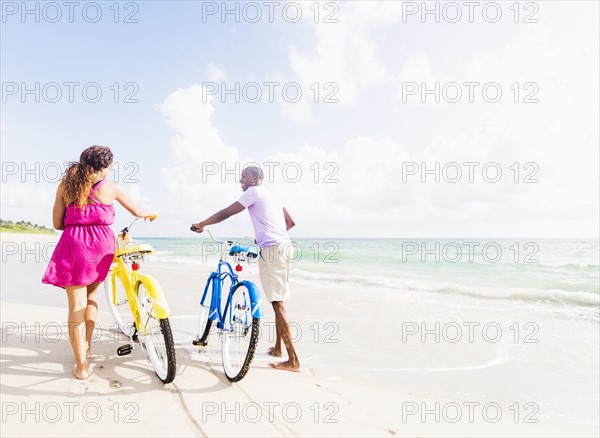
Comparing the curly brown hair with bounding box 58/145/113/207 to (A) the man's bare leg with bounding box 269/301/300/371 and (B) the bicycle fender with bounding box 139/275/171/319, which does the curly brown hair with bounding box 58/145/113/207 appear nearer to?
(B) the bicycle fender with bounding box 139/275/171/319

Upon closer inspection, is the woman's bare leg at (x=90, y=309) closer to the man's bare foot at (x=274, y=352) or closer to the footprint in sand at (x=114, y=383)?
the footprint in sand at (x=114, y=383)

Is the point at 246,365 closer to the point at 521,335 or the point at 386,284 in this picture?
the point at 521,335

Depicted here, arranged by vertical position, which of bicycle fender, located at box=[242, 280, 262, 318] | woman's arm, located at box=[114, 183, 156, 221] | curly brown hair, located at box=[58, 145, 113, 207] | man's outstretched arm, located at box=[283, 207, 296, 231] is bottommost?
bicycle fender, located at box=[242, 280, 262, 318]

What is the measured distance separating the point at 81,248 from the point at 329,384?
2.90 meters

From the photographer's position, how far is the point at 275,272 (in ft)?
13.7

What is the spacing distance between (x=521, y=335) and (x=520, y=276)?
37.7 feet

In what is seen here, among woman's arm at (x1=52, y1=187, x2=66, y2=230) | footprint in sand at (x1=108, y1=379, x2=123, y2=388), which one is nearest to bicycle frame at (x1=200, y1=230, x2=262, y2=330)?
footprint in sand at (x1=108, y1=379, x2=123, y2=388)

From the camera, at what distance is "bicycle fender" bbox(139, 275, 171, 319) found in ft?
10.3

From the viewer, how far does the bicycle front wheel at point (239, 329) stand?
3.40 metres

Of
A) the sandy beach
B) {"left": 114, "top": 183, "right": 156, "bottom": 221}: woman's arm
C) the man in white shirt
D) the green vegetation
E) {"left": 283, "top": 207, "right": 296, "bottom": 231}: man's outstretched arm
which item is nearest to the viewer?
the sandy beach

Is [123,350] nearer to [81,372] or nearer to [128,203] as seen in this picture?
[81,372]

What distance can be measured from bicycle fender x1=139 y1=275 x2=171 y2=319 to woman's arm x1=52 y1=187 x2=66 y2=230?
3.18 feet

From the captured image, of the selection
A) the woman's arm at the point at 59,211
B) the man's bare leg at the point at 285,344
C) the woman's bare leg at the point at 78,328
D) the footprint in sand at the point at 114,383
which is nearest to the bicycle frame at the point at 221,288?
the man's bare leg at the point at 285,344

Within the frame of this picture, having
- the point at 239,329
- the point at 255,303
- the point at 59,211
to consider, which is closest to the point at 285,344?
the point at 239,329
